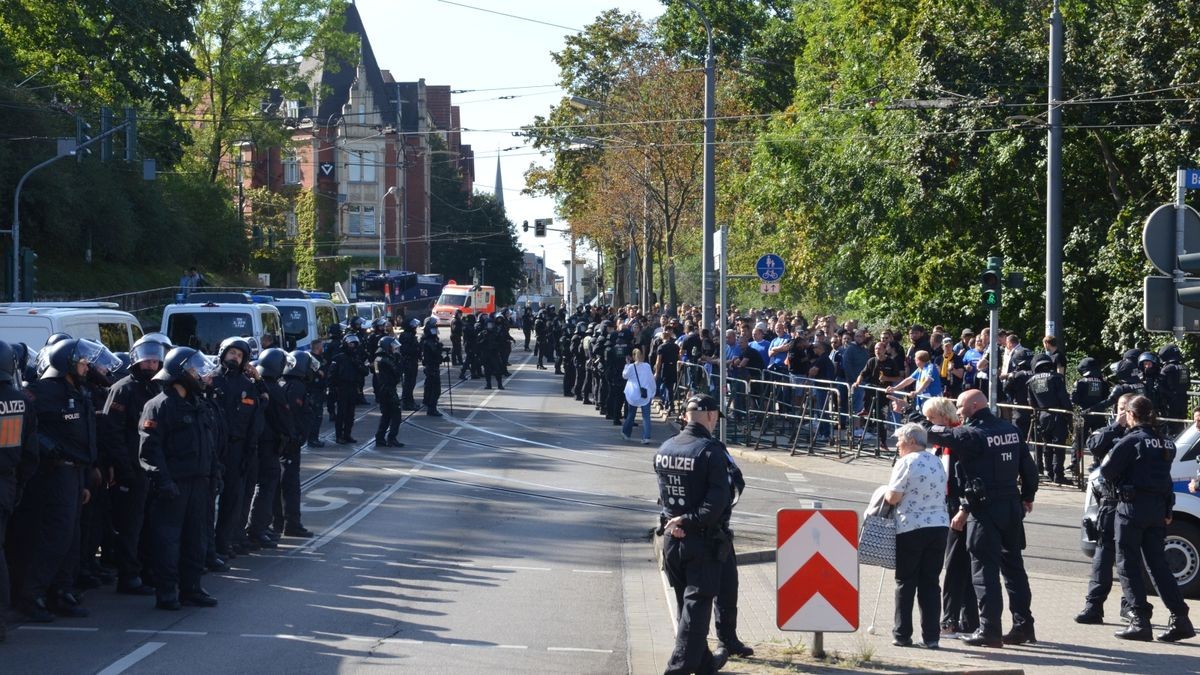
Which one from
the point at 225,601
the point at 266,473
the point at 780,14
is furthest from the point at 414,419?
the point at 780,14

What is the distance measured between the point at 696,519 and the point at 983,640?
2.63m

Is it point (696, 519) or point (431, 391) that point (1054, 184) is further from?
point (696, 519)

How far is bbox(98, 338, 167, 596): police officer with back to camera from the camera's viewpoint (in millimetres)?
10367

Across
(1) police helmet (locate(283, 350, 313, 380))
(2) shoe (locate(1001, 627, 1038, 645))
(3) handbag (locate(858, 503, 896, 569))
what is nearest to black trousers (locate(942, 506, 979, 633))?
(2) shoe (locate(1001, 627, 1038, 645))

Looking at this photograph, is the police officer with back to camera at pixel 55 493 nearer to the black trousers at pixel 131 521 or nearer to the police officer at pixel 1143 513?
the black trousers at pixel 131 521

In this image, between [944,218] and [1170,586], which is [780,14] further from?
[1170,586]

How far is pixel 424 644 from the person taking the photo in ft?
29.6

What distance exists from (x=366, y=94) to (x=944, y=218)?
229 ft

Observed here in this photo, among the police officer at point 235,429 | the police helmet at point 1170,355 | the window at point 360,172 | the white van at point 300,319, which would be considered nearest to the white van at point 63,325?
the police officer at point 235,429

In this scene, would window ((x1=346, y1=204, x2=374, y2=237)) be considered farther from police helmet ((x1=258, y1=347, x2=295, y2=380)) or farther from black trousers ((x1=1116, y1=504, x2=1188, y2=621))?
black trousers ((x1=1116, y1=504, x2=1188, y2=621))

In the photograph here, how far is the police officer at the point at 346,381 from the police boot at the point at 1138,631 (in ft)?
47.3

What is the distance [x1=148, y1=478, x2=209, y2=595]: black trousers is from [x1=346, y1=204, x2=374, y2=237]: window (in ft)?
269

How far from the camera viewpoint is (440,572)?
11797mm

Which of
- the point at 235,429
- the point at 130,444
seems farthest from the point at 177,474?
the point at 235,429
